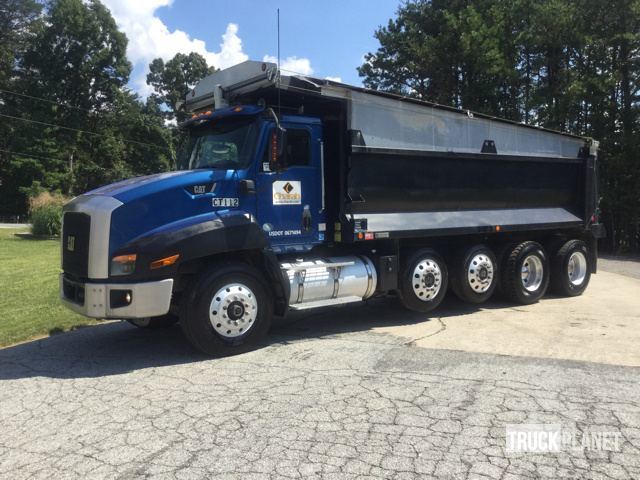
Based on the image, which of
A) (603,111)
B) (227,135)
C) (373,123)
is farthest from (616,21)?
(227,135)

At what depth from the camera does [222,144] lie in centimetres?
704

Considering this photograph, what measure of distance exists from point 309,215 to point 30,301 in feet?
19.5

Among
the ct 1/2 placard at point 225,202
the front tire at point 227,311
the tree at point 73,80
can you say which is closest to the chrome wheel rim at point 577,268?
the front tire at point 227,311

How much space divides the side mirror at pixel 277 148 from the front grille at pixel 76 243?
220 cm

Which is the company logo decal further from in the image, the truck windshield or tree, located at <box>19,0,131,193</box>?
tree, located at <box>19,0,131,193</box>

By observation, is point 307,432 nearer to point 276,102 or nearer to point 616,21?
point 276,102

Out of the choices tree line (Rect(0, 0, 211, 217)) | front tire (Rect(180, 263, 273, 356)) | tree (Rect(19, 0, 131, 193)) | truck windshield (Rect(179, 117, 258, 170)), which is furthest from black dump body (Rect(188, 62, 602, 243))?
tree (Rect(19, 0, 131, 193))

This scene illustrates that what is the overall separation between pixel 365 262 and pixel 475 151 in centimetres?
284

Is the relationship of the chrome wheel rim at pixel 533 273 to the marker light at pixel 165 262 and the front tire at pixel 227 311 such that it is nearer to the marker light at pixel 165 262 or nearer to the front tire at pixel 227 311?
the front tire at pixel 227 311

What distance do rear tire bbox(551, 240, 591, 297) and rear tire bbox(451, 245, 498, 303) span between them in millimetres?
1946

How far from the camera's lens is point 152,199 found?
592 centimetres

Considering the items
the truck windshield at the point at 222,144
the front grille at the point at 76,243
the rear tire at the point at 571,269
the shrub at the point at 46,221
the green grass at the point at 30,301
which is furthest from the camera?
the shrub at the point at 46,221

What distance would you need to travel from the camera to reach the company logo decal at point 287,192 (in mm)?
6930

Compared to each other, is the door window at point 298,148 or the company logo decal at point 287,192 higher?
the door window at point 298,148
